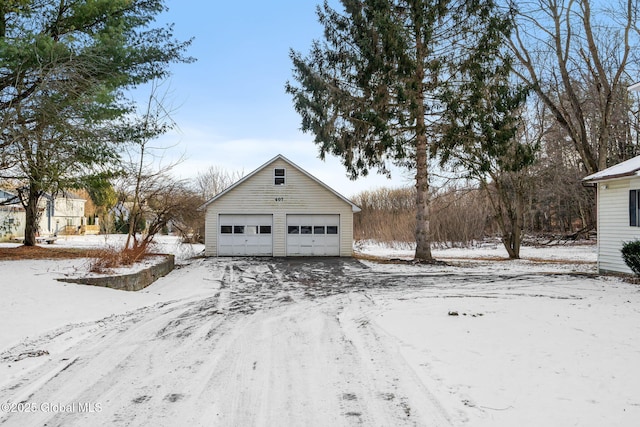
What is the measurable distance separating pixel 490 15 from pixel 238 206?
13730 mm

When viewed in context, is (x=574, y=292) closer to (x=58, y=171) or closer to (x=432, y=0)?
(x=432, y=0)

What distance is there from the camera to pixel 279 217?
69.1 feet

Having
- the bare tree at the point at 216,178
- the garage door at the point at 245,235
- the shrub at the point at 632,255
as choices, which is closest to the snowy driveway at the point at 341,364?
the shrub at the point at 632,255

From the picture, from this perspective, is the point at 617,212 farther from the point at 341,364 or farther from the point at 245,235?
the point at 245,235

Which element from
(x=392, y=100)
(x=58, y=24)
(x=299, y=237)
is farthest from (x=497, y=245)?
(x=58, y=24)

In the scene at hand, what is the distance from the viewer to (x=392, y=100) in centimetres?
1594

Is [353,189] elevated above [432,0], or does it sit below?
below

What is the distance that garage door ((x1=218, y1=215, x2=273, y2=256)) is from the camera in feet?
68.8

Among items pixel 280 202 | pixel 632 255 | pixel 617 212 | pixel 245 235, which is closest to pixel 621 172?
pixel 617 212

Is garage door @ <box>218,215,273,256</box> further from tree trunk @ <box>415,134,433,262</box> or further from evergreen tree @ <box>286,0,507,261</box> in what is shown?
tree trunk @ <box>415,134,433,262</box>

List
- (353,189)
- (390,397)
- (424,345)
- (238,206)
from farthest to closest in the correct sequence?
(353,189) < (238,206) < (424,345) < (390,397)

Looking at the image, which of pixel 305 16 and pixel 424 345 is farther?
pixel 305 16

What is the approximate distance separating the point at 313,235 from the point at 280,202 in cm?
234

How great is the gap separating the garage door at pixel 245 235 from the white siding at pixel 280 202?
10.2 inches
